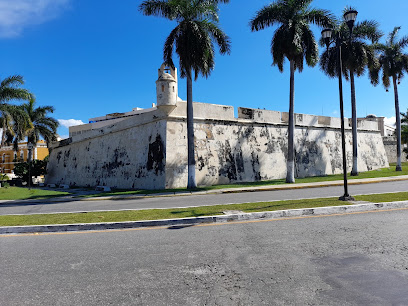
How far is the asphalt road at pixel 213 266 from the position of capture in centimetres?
312

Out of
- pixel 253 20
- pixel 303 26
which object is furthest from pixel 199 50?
pixel 303 26

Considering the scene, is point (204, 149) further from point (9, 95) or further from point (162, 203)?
point (9, 95)

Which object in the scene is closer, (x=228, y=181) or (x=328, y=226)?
(x=328, y=226)

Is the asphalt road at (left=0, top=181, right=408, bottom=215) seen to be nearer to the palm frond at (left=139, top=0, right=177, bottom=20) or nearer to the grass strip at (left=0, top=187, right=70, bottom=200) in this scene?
the grass strip at (left=0, top=187, right=70, bottom=200)

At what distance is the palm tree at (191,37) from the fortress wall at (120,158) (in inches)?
99.3

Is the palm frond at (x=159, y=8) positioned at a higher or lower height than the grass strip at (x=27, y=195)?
higher

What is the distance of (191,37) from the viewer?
16.4 meters

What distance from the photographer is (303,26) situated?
61.6 ft

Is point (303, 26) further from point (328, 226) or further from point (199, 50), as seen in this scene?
A: point (328, 226)

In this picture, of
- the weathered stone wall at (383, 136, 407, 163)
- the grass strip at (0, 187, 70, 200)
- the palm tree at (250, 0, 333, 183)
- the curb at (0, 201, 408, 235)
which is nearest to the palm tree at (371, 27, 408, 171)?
the palm tree at (250, 0, 333, 183)

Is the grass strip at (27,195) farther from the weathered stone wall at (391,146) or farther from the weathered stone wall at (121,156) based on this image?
the weathered stone wall at (391,146)

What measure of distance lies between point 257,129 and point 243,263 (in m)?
18.8

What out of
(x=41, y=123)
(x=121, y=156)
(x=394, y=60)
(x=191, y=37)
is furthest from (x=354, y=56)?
(x=41, y=123)

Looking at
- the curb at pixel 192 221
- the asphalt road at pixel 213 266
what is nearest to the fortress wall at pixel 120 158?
Result: the curb at pixel 192 221
